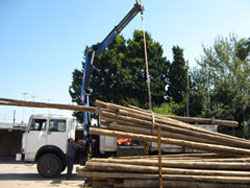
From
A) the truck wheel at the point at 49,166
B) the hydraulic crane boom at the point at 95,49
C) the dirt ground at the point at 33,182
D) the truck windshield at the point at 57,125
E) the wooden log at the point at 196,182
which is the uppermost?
the hydraulic crane boom at the point at 95,49

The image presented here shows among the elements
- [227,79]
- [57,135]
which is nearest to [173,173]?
[57,135]

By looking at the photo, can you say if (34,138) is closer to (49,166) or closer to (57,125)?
(57,125)

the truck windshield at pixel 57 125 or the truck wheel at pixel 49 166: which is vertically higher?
the truck windshield at pixel 57 125

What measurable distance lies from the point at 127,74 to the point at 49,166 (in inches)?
835

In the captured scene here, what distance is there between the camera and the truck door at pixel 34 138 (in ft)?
58.9

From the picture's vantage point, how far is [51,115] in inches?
722

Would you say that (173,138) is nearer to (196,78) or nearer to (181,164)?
(181,164)

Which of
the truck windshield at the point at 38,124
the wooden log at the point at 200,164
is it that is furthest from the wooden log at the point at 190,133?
the truck windshield at the point at 38,124

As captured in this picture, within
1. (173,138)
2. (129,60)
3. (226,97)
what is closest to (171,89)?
(129,60)

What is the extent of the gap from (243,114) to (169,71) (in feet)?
35.9

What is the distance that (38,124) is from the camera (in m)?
18.3

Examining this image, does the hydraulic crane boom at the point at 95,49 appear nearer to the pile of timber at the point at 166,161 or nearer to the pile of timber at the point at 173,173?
the pile of timber at the point at 166,161

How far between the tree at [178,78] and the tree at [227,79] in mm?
2914

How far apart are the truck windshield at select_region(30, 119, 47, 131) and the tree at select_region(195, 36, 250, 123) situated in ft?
54.1
